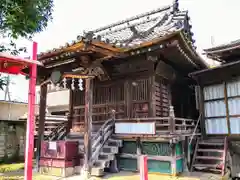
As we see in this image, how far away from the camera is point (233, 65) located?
10406mm

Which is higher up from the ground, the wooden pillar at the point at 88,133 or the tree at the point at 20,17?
the tree at the point at 20,17

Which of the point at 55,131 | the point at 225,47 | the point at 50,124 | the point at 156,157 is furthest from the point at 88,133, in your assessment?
the point at 50,124

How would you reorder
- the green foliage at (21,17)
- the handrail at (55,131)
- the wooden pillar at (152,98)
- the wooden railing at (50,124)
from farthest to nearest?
the wooden railing at (50,124) → the handrail at (55,131) → the wooden pillar at (152,98) → the green foliage at (21,17)

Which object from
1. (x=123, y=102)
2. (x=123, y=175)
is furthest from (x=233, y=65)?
(x=123, y=175)

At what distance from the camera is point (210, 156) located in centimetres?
1041

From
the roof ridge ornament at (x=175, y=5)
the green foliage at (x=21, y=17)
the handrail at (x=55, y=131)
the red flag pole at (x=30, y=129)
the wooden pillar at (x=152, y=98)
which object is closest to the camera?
the red flag pole at (x=30, y=129)

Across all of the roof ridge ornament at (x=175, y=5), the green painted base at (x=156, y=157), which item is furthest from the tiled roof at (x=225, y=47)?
the green painted base at (x=156, y=157)

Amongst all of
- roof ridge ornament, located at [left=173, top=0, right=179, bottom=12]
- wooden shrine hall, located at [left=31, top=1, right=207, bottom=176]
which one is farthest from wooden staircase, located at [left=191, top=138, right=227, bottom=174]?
roof ridge ornament, located at [left=173, top=0, right=179, bottom=12]

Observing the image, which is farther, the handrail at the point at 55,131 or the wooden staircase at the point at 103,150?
the handrail at the point at 55,131

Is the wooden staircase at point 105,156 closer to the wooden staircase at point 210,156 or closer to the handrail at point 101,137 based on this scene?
the handrail at point 101,137

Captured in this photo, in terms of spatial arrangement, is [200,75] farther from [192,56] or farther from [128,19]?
[128,19]

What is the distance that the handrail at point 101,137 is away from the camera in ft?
29.9

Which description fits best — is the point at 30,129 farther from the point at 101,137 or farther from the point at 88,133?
the point at 101,137

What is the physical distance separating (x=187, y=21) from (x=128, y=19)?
3.93 m
